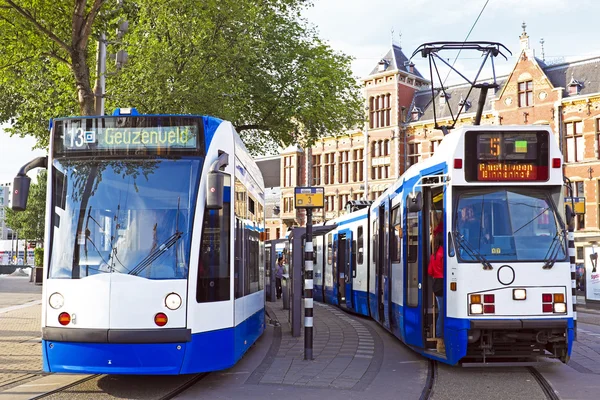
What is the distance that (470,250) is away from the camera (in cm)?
890

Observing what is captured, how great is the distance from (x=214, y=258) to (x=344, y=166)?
53.3 metres

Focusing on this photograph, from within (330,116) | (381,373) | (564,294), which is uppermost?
(330,116)

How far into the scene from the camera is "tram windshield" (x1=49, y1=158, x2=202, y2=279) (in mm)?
7547

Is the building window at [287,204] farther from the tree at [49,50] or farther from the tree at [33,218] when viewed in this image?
the tree at [49,50]

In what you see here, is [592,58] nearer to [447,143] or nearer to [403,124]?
[403,124]

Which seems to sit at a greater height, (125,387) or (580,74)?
(580,74)

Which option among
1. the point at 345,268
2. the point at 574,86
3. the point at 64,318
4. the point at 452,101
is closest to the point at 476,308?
the point at 64,318

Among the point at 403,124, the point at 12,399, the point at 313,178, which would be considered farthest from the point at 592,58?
the point at 12,399

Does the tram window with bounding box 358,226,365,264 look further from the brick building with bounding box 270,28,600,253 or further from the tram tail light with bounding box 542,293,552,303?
the brick building with bounding box 270,28,600,253

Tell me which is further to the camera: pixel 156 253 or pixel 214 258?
pixel 214 258

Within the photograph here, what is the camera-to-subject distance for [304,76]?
2475 cm

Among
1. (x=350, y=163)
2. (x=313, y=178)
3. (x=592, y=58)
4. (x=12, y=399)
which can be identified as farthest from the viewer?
(x=313, y=178)

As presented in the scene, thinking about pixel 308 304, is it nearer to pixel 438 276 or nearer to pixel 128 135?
pixel 438 276

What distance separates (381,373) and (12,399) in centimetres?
427
